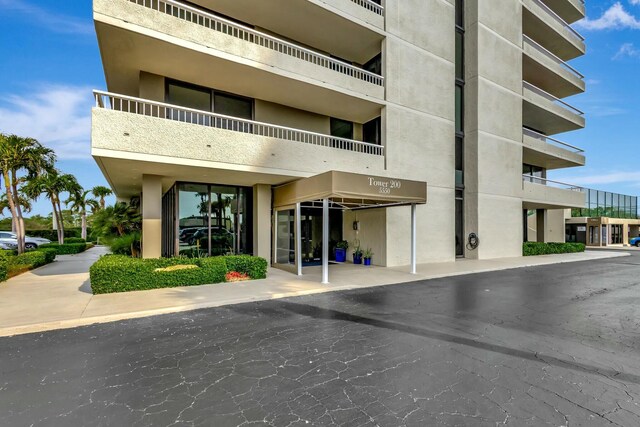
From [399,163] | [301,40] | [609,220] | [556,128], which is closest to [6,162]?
[301,40]

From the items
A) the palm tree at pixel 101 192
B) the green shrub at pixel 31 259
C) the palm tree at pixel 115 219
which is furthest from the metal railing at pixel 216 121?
the palm tree at pixel 101 192

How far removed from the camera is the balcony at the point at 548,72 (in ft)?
72.2

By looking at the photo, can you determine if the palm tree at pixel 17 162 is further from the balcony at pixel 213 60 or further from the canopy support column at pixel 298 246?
the canopy support column at pixel 298 246

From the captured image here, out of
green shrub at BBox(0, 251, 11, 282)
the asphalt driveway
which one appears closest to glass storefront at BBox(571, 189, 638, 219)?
the asphalt driveway

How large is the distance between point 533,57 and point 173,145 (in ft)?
81.5

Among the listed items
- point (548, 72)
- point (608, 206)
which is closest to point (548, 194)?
point (548, 72)

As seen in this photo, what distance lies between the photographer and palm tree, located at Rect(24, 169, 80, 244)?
22594 millimetres

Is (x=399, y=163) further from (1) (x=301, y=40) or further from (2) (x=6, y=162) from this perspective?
(2) (x=6, y=162)

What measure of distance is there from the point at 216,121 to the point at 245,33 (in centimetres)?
416

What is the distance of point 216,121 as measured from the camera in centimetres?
1174

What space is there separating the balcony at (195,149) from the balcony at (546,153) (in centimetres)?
1458

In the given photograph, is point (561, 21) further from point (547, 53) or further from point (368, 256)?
point (368, 256)

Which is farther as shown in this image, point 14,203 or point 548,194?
point 548,194

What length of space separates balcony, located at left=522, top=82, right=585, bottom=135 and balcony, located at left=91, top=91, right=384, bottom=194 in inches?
610
